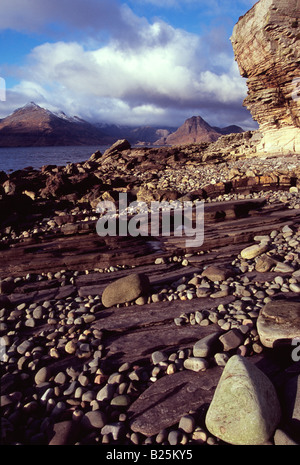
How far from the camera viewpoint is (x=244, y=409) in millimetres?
2834

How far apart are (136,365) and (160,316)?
1151 millimetres

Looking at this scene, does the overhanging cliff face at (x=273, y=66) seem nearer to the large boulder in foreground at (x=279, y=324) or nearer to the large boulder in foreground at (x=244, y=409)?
the large boulder in foreground at (x=279, y=324)

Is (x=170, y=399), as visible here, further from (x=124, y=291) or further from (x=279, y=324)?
(x=124, y=291)

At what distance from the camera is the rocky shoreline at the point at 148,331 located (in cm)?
307

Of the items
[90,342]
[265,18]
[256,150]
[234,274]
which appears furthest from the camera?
[256,150]

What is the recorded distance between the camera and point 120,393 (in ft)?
11.6

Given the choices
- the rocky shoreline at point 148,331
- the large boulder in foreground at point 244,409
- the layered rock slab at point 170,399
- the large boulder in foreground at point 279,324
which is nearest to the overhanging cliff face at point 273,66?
the rocky shoreline at point 148,331

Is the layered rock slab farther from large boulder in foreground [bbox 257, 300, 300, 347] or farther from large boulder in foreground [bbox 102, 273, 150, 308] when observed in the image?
large boulder in foreground [bbox 102, 273, 150, 308]

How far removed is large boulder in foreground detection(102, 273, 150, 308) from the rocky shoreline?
21 mm

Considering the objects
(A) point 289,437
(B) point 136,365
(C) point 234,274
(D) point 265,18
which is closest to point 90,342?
(B) point 136,365

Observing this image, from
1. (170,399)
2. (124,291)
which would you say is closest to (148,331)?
(124,291)

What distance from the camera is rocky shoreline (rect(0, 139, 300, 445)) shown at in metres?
3.07

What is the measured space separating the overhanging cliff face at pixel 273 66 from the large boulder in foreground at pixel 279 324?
20.8 metres
